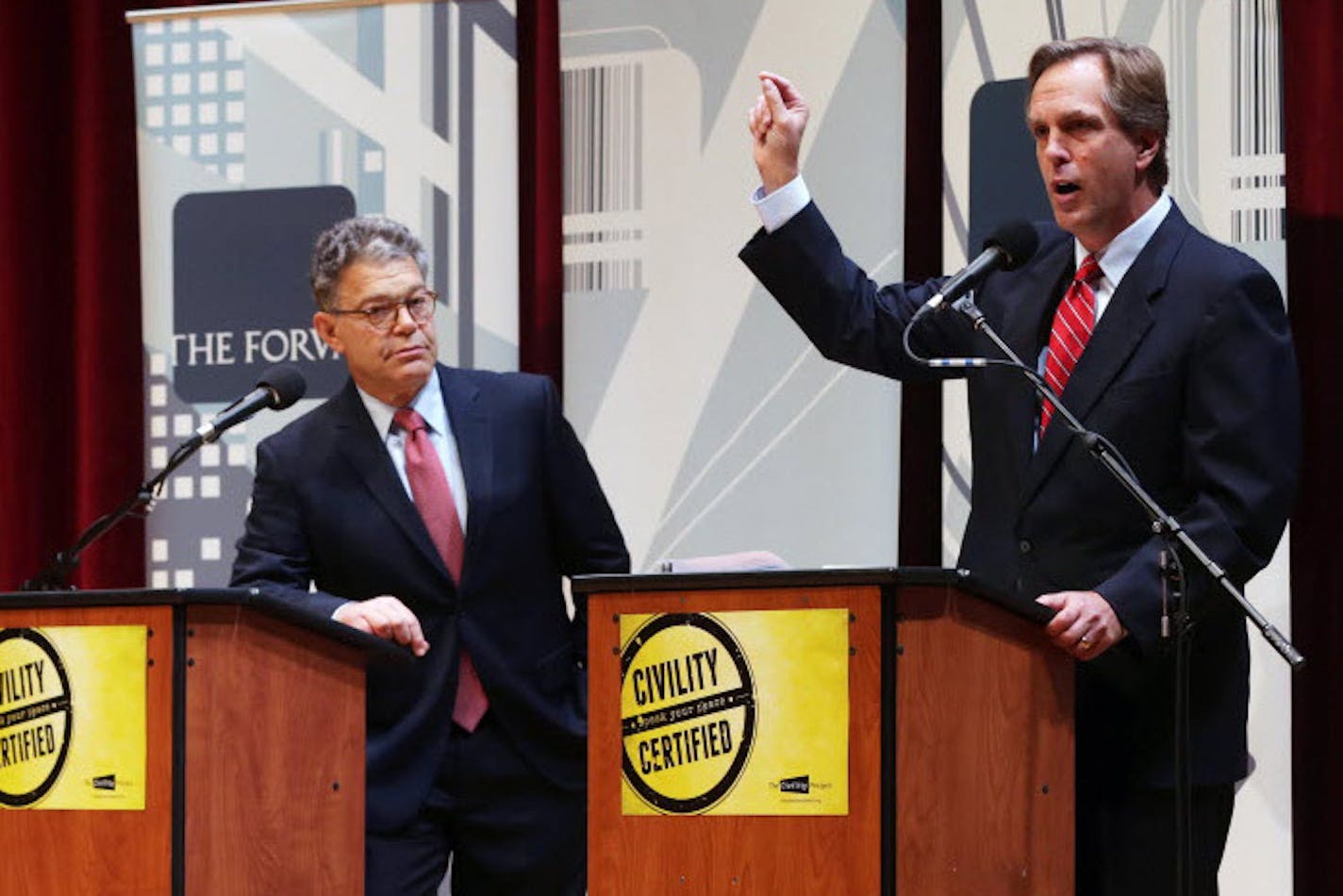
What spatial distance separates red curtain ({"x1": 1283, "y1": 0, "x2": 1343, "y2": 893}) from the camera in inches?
175

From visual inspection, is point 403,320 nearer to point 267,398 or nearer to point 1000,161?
point 267,398

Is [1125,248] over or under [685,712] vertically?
over

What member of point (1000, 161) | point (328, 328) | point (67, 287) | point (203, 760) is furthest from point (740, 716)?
point (67, 287)

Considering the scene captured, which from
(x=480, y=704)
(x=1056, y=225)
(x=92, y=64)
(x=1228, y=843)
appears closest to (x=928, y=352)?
(x=1056, y=225)

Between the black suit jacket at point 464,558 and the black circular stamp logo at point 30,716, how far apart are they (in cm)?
54

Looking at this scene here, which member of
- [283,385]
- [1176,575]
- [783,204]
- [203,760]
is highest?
[783,204]

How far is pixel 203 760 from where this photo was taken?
3.19 metres

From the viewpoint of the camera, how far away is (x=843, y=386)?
471cm

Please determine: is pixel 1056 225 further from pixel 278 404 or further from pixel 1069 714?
pixel 278 404

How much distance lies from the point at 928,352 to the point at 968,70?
129 cm

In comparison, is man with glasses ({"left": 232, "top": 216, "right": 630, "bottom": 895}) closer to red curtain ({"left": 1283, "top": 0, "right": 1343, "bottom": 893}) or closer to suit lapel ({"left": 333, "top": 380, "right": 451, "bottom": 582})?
suit lapel ({"left": 333, "top": 380, "right": 451, "bottom": 582})

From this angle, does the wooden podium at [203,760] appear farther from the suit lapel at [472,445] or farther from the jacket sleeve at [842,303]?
the jacket sleeve at [842,303]

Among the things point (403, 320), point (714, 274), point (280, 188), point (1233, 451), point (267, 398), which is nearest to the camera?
point (1233, 451)

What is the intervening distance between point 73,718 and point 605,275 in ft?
6.81
